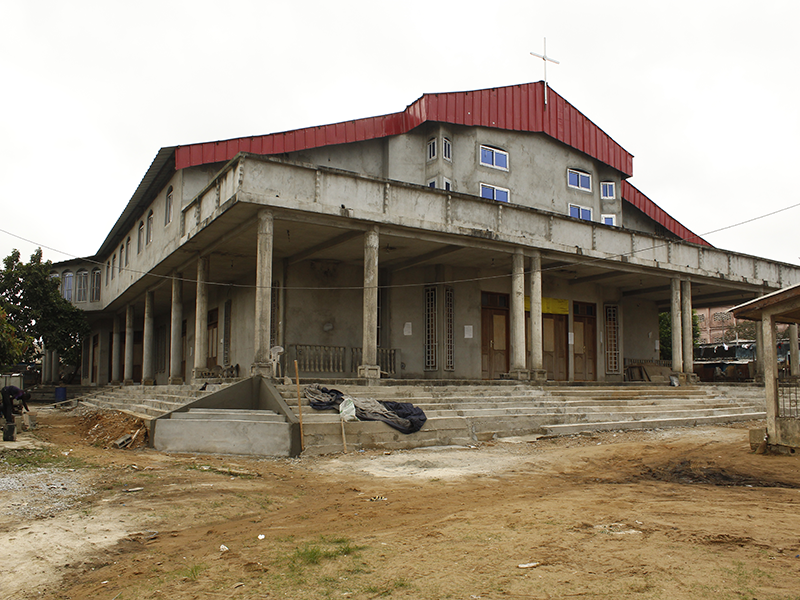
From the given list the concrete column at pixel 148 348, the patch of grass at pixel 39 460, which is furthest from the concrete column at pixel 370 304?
the concrete column at pixel 148 348

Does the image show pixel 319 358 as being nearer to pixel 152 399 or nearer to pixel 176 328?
pixel 152 399

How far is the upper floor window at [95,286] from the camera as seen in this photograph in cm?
3253

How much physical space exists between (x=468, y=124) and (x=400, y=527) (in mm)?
16717

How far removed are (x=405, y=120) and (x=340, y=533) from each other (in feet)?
53.8

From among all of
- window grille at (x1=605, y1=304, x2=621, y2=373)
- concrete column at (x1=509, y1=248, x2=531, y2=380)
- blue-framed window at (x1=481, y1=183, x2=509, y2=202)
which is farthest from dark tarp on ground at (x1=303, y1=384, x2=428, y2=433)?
window grille at (x1=605, y1=304, x2=621, y2=373)

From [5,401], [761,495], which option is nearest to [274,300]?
[5,401]

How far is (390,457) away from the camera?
408 inches

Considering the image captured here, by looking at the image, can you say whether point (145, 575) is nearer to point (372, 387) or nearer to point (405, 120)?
point (372, 387)

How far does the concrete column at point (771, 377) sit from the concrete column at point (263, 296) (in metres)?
9.09

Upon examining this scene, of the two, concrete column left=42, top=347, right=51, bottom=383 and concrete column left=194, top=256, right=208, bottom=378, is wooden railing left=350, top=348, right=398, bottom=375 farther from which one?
concrete column left=42, top=347, right=51, bottom=383

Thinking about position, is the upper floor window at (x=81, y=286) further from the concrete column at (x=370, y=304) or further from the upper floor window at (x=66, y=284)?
the concrete column at (x=370, y=304)

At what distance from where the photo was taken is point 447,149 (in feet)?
66.6

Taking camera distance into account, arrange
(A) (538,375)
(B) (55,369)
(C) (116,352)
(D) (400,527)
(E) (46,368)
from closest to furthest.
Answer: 1. (D) (400,527)
2. (A) (538,375)
3. (C) (116,352)
4. (E) (46,368)
5. (B) (55,369)

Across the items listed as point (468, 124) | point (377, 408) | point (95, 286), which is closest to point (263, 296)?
point (377, 408)
